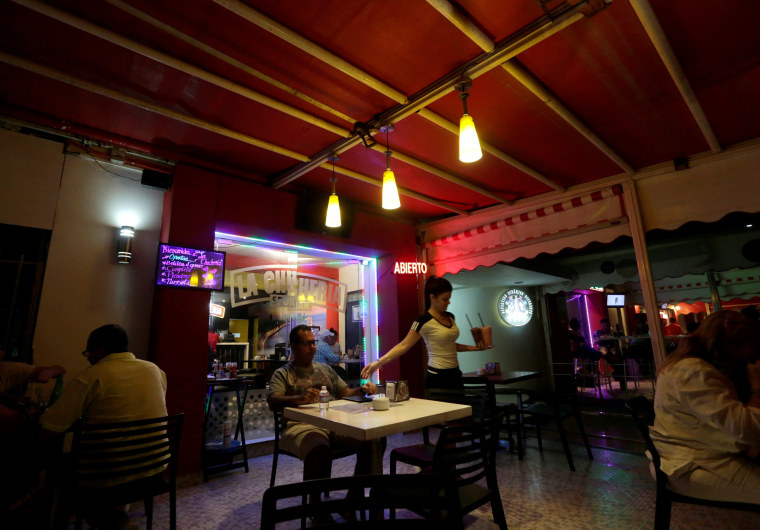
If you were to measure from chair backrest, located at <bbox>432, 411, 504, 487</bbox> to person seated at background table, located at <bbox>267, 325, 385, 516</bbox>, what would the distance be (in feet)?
1.55

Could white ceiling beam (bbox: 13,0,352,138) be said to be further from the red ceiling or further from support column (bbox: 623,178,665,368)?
support column (bbox: 623,178,665,368)

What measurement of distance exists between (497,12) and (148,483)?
342 centimetres

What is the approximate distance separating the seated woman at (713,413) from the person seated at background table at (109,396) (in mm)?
2771

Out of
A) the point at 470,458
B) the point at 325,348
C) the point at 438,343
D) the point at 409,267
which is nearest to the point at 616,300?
the point at 409,267

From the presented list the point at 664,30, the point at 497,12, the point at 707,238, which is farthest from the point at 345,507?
the point at 707,238

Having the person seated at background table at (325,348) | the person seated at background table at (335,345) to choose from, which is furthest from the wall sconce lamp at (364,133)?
the person seated at background table at (335,345)

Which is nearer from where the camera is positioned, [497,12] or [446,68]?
Answer: [497,12]

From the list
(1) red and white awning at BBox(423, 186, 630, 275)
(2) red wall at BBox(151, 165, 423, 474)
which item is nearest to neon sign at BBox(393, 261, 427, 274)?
(1) red and white awning at BBox(423, 186, 630, 275)

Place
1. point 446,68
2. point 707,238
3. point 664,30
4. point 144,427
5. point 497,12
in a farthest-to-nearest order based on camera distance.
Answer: point 707,238, point 446,68, point 664,30, point 497,12, point 144,427

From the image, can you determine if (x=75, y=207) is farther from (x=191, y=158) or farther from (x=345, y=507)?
(x=345, y=507)

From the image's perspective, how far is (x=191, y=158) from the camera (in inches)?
161

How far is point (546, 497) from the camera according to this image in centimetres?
310

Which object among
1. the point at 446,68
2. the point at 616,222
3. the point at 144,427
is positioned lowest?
the point at 144,427

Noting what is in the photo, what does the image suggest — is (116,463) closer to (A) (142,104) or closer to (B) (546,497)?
(A) (142,104)
